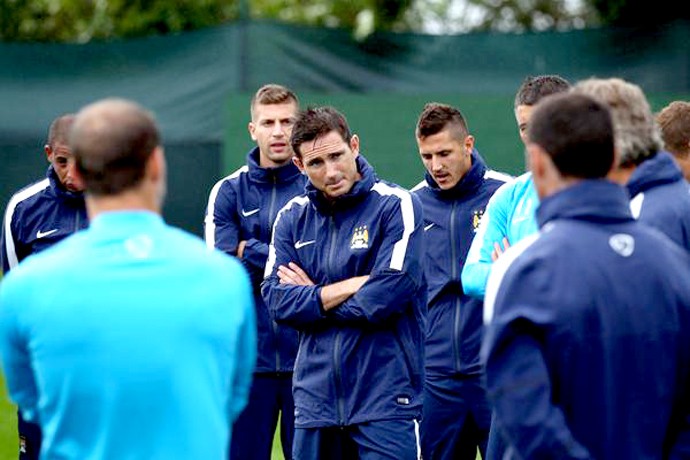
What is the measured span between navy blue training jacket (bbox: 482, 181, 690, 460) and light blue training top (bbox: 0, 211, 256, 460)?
2.40ft

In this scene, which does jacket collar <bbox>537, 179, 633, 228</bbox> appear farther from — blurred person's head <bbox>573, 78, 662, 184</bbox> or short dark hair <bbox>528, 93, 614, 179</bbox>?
blurred person's head <bbox>573, 78, 662, 184</bbox>

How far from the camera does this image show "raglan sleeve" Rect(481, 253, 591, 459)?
3484 mm

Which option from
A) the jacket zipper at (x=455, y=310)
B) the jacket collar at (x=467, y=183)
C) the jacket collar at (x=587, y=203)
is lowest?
the jacket zipper at (x=455, y=310)

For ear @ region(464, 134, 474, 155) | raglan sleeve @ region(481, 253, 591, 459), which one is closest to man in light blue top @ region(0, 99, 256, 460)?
raglan sleeve @ region(481, 253, 591, 459)

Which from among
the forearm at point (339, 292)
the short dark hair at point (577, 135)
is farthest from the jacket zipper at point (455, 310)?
the short dark hair at point (577, 135)

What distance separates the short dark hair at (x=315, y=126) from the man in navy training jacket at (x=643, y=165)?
199 cm

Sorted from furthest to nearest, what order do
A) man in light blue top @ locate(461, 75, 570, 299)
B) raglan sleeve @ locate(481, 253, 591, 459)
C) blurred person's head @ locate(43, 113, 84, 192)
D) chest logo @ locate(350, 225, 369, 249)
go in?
1. blurred person's head @ locate(43, 113, 84, 192)
2. chest logo @ locate(350, 225, 369, 249)
3. man in light blue top @ locate(461, 75, 570, 299)
4. raglan sleeve @ locate(481, 253, 591, 459)

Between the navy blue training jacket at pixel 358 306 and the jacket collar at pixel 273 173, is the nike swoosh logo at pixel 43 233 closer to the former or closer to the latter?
the jacket collar at pixel 273 173

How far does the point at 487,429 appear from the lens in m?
6.68

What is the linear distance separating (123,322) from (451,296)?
3.59m

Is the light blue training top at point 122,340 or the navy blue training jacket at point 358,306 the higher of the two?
the light blue training top at point 122,340

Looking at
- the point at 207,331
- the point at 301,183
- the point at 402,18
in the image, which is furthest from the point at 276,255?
the point at 402,18

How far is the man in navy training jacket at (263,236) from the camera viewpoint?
6957 mm

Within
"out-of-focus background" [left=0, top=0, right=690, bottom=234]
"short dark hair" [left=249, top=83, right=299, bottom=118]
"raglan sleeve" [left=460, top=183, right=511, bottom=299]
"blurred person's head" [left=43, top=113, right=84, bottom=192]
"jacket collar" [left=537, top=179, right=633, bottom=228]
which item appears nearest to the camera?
"jacket collar" [left=537, top=179, right=633, bottom=228]
